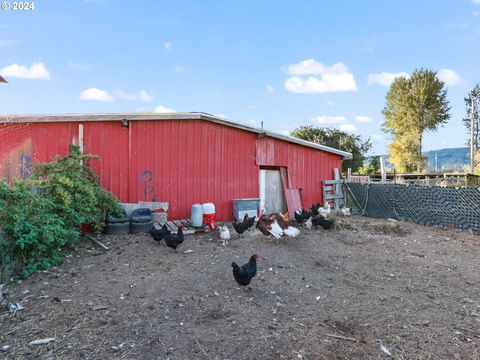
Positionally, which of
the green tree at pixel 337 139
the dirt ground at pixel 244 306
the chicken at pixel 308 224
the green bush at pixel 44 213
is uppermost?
the green tree at pixel 337 139

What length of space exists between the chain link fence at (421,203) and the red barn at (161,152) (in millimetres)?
3908

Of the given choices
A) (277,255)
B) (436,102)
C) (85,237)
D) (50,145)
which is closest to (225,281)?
(277,255)

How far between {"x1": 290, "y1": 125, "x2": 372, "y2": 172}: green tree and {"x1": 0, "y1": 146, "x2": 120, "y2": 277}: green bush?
2426 cm

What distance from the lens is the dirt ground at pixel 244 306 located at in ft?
8.48

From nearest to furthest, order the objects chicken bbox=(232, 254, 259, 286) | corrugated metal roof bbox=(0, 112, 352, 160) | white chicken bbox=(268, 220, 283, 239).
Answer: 1. chicken bbox=(232, 254, 259, 286)
2. white chicken bbox=(268, 220, 283, 239)
3. corrugated metal roof bbox=(0, 112, 352, 160)

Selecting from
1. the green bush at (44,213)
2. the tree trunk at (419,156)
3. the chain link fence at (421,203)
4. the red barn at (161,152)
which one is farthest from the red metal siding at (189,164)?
the tree trunk at (419,156)

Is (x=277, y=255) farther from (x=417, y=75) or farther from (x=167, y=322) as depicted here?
(x=417, y=75)

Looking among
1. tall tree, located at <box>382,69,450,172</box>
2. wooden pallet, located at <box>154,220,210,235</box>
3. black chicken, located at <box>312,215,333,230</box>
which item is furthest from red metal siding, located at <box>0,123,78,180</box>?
tall tree, located at <box>382,69,450,172</box>

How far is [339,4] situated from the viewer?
9.55m

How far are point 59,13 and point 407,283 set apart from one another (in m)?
9.19

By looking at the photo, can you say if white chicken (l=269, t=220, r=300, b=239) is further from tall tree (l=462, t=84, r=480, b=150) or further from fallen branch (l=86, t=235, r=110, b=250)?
tall tree (l=462, t=84, r=480, b=150)

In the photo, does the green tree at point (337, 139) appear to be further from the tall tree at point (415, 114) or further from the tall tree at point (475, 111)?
the tall tree at point (475, 111)

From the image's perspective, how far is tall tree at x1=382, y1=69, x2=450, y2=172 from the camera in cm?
2970

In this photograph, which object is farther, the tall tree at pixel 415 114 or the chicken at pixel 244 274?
the tall tree at pixel 415 114
